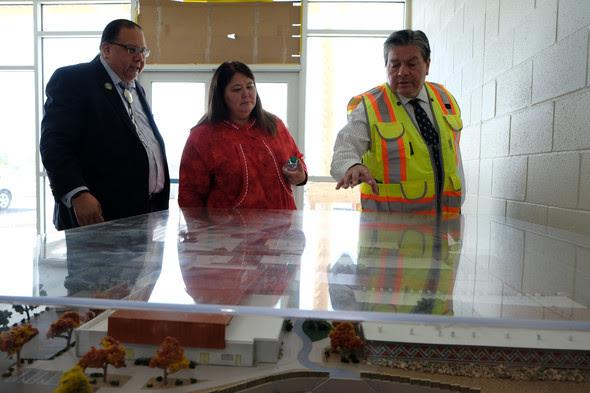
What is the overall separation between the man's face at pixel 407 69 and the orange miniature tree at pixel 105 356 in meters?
1.55

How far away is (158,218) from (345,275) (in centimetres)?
90

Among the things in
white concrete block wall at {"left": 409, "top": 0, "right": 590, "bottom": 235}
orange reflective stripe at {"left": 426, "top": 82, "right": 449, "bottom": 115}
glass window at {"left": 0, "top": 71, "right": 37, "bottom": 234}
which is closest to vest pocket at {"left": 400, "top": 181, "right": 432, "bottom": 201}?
orange reflective stripe at {"left": 426, "top": 82, "right": 449, "bottom": 115}

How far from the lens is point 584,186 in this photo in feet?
4.72

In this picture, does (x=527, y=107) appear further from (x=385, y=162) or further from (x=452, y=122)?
(x=385, y=162)

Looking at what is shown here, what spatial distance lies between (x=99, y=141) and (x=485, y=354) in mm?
1635

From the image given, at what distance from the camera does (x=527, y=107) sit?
1.79 m

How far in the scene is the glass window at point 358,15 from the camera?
443cm

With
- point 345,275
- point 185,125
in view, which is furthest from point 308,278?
point 185,125

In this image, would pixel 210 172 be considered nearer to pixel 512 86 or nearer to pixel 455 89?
pixel 512 86

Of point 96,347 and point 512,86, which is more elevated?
point 512,86

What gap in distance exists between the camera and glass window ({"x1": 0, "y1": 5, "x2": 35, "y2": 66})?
4797 mm

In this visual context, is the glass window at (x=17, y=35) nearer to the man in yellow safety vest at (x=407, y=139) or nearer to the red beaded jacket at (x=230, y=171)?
the red beaded jacket at (x=230, y=171)

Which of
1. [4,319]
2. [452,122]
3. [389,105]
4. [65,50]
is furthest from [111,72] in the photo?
[65,50]

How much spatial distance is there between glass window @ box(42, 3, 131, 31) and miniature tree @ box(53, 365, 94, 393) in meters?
4.94
